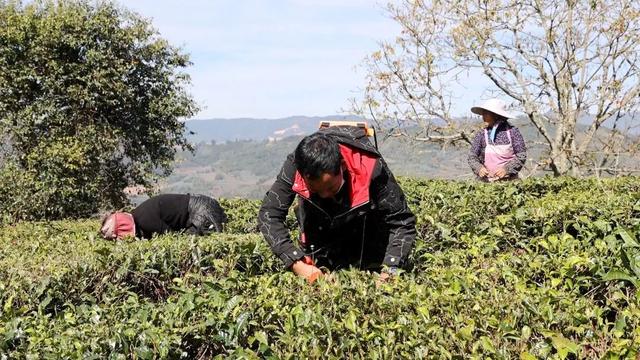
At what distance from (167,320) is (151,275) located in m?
1.64

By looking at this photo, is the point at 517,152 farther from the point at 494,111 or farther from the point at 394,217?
the point at 394,217

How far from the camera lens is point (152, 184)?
63.3ft

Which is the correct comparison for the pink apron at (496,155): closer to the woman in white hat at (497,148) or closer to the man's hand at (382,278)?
the woman in white hat at (497,148)

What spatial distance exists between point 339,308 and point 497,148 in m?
5.28

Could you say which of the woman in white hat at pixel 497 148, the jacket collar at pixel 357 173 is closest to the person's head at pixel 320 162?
the jacket collar at pixel 357 173

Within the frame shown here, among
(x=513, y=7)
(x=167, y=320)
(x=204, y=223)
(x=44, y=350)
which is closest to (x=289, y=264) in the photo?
(x=167, y=320)

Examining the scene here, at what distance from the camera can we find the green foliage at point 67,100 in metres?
16.4

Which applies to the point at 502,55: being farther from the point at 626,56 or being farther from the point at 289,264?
the point at 289,264

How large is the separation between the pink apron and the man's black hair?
4.84 meters

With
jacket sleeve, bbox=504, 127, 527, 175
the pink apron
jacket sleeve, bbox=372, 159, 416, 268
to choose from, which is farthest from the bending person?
jacket sleeve, bbox=504, 127, 527, 175

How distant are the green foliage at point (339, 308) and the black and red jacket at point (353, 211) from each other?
0.28m

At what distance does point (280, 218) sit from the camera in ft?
12.5

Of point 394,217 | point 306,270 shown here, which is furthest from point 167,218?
point 394,217

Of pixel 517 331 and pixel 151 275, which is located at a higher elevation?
pixel 517 331
